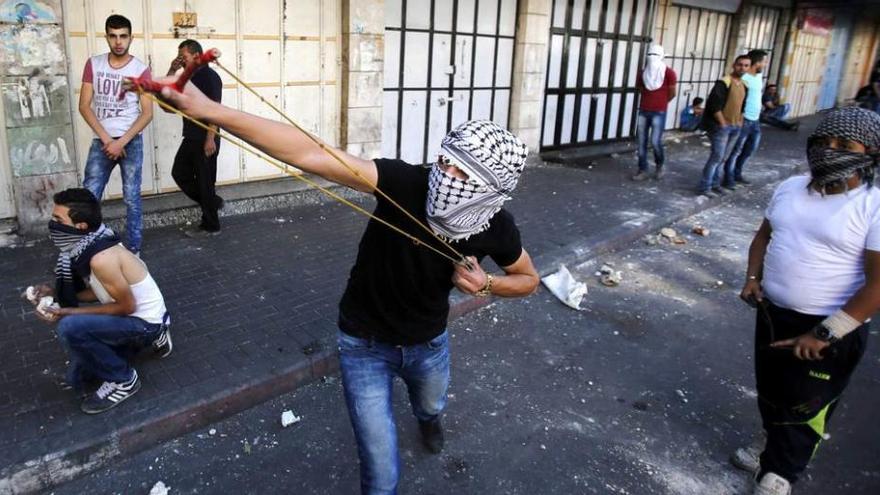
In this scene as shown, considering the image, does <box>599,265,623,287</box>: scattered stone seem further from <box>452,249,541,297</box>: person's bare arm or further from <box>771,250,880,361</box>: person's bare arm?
<box>452,249,541,297</box>: person's bare arm

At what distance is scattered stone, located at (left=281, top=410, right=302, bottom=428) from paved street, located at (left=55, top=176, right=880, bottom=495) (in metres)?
0.03

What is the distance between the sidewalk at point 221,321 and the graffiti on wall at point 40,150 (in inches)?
27.4

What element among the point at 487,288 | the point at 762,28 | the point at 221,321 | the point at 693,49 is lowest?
the point at 221,321

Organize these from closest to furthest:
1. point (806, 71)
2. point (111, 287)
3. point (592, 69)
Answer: point (111, 287) < point (592, 69) < point (806, 71)

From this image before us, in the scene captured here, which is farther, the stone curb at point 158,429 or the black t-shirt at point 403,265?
the stone curb at point 158,429

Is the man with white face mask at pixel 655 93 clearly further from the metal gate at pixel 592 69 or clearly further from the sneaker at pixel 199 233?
the sneaker at pixel 199 233

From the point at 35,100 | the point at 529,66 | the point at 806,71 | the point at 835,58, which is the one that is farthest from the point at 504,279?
the point at 835,58

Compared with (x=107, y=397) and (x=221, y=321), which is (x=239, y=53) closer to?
(x=221, y=321)

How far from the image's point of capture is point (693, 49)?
15273mm

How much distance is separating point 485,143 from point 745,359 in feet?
11.7

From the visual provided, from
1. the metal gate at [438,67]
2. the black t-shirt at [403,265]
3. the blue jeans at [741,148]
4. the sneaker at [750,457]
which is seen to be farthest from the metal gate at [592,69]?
the black t-shirt at [403,265]

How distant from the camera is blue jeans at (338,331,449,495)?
2.53 meters

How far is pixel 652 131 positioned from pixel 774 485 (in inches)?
302

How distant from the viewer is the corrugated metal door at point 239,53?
5.88 meters
